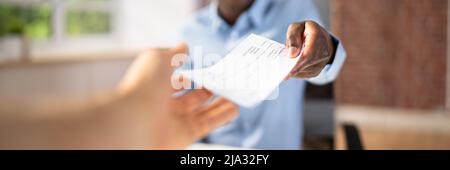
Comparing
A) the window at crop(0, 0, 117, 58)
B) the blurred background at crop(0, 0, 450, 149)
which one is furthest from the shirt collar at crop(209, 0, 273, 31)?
the window at crop(0, 0, 117, 58)

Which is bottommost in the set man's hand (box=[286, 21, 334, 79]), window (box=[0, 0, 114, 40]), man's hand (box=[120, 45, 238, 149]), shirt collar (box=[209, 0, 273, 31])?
man's hand (box=[120, 45, 238, 149])

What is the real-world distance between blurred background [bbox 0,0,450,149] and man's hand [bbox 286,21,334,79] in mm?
152

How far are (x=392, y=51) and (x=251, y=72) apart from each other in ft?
1.29

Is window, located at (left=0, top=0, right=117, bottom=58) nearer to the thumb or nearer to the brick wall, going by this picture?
the thumb

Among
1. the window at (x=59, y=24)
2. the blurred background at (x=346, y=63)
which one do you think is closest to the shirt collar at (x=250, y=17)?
the blurred background at (x=346, y=63)

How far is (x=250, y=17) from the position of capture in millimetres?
675

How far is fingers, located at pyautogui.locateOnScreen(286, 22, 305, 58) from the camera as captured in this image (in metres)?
0.51

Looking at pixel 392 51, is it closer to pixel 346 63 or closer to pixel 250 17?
pixel 346 63

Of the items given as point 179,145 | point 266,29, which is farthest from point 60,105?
point 266,29

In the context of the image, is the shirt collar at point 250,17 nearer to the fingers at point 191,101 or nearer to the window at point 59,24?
the fingers at point 191,101

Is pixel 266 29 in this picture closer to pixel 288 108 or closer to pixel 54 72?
pixel 288 108

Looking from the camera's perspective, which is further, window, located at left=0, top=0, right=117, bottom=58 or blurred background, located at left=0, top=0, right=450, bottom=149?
window, located at left=0, top=0, right=117, bottom=58

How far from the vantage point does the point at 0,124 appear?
371 mm

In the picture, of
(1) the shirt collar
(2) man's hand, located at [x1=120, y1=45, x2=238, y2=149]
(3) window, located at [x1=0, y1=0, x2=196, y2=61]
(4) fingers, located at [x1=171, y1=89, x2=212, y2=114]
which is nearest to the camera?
(2) man's hand, located at [x1=120, y1=45, x2=238, y2=149]
